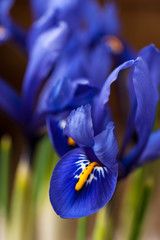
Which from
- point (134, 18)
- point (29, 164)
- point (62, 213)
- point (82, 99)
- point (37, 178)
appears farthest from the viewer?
point (134, 18)

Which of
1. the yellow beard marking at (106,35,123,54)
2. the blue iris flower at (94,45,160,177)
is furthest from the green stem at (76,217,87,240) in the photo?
the yellow beard marking at (106,35,123,54)

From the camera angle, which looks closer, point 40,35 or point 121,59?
point 40,35

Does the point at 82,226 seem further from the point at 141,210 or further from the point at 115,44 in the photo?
the point at 115,44

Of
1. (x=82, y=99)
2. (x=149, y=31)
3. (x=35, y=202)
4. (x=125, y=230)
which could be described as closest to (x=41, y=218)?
(x=35, y=202)

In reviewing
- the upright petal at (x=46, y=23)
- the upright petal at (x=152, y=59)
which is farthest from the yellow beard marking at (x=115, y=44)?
the upright petal at (x=152, y=59)

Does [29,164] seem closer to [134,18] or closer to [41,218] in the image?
[41,218]

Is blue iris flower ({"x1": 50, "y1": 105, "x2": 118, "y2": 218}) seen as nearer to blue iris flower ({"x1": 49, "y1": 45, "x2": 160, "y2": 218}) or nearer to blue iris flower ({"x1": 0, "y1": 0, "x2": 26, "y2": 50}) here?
blue iris flower ({"x1": 49, "y1": 45, "x2": 160, "y2": 218})
